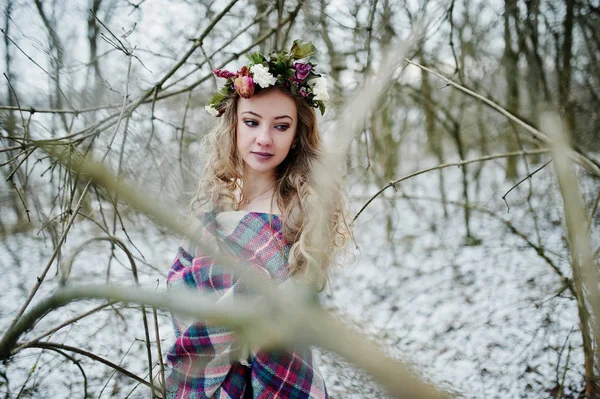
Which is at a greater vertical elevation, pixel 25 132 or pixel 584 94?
pixel 584 94

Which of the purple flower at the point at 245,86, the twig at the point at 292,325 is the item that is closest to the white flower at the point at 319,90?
the purple flower at the point at 245,86

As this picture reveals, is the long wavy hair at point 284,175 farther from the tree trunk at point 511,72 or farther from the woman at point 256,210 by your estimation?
the tree trunk at point 511,72

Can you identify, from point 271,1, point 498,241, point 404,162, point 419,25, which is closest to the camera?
point 419,25

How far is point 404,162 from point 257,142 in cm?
782

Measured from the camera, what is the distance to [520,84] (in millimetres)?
5500

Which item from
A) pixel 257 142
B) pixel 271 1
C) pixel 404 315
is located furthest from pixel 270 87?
pixel 404 315

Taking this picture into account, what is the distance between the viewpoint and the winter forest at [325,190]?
0.55 meters

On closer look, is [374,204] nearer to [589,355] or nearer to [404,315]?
[404,315]

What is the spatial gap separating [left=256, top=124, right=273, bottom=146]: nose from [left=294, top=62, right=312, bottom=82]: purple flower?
8.6 inches

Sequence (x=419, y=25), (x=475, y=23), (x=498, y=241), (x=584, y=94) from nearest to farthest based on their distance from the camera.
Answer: (x=419, y=25)
(x=584, y=94)
(x=475, y=23)
(x=498, y=241)

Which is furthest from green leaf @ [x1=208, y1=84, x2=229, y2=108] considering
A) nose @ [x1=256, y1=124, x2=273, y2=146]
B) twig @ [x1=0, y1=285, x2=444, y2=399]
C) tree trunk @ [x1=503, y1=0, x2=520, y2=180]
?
tree trunk @ [x1=503, y1=0, x2=520, y2=180]

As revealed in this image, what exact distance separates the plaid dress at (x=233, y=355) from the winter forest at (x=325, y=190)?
0.11 m

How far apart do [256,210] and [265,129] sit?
0.91 feet

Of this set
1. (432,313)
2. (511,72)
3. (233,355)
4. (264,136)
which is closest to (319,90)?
(264,136)
